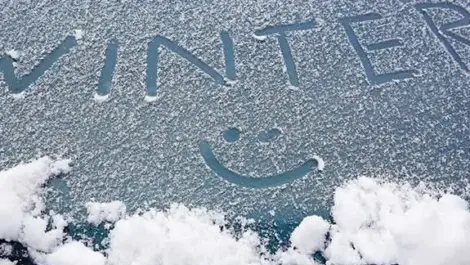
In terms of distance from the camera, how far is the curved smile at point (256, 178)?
1.16 m

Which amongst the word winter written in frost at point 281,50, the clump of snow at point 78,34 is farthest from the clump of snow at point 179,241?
the clump of snow at point 78,34

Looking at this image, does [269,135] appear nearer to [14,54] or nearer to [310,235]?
[310,235]

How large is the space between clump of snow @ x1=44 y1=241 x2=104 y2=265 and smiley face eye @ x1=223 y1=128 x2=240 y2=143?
337 mm

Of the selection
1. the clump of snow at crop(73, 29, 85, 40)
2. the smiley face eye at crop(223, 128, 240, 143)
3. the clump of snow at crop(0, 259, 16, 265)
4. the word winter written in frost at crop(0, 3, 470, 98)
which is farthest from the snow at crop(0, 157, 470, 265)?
the clump of snow at crop(73, 29, 85, 40)

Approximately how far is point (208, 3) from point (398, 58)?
0.46 m

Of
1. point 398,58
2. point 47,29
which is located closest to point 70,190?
point 47,29

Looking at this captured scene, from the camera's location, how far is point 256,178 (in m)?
1.16

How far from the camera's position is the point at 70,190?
1139mm

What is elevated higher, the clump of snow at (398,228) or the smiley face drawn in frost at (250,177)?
the smiley face drawn in frost at (250,177)

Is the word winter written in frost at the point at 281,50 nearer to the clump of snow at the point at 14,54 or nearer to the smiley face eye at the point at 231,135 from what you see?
the clump of snow at the point at 14,54

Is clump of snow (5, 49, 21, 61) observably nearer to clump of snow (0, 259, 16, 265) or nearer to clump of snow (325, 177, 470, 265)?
clump of snow (0, 259, 16, 265)

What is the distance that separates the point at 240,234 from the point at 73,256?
29 centimetres

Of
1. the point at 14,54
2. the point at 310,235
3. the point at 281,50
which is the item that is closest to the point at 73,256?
the point at 310,235

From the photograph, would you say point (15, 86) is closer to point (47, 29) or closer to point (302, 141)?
point (47, 29)
